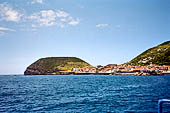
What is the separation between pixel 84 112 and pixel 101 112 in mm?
3150

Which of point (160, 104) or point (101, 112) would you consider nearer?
point (160, 104)

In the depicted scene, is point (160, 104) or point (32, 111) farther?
point (32, 111)

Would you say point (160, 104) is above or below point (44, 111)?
above

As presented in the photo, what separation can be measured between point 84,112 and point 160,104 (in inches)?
860

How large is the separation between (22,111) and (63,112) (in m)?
8.05

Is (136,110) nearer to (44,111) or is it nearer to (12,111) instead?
(44,111)

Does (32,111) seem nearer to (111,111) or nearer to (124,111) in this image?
(111,111)

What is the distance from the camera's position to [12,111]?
32625 mm

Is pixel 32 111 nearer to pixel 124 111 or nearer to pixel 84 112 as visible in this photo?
pixel 84 112

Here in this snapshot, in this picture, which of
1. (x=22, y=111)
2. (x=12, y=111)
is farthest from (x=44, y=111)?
(x=12, y=111)

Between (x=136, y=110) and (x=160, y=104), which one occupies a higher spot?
(x=160, y=104)

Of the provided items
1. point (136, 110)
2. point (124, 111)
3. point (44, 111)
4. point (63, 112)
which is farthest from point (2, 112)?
point (136, 110)

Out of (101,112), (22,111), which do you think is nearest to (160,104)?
(101,112)

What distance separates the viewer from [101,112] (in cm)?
3133
